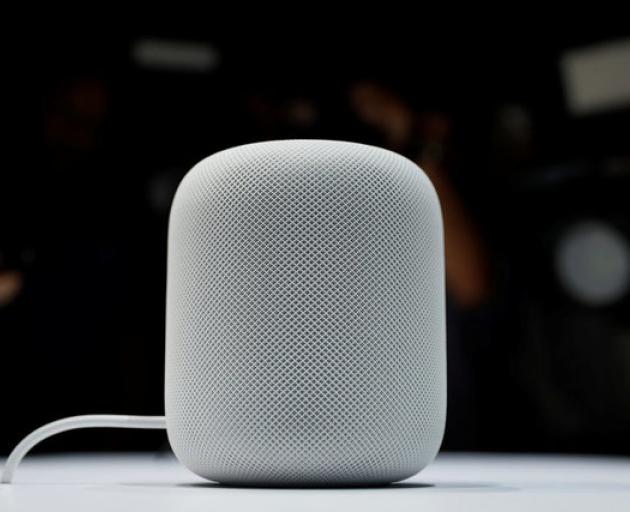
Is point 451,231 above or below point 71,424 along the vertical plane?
below

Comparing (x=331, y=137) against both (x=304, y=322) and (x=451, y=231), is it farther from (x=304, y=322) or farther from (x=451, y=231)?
(x=304, y=322)

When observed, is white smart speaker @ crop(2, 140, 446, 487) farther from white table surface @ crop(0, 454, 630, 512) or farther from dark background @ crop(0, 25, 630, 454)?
dark background @ crop(0, 25, 630, 454)

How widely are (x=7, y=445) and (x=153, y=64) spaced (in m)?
1.08

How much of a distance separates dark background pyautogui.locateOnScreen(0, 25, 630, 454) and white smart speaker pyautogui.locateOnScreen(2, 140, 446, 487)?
1.57 metres

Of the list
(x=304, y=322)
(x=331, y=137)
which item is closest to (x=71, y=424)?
(x=304, y=322)

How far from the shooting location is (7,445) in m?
2.21

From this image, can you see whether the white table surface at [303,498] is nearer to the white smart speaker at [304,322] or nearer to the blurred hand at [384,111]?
the white smart speaker at [304,322]

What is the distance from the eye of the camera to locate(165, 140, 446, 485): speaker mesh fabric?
74 cm

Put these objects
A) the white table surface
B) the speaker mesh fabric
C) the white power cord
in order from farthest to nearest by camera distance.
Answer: the white power cord < the speaker mesh fabric < the white table surface

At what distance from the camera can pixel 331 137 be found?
2531 millimetres

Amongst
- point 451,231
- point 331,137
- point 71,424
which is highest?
point 331,137

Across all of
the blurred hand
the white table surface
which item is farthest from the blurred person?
the white table surface

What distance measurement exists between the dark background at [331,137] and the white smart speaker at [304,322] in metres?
1.57

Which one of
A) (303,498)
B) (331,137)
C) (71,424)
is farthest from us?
(331,137)
